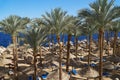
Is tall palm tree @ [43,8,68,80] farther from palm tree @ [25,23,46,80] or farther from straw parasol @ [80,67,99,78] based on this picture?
straw parasol @ [80,67,99,78]

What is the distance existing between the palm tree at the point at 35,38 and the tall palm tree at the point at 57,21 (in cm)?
149

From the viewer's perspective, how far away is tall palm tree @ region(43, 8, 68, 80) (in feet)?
93.2

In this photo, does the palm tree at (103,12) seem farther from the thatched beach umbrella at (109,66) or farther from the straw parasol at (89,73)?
the thatched beach umbrella at (109,66)

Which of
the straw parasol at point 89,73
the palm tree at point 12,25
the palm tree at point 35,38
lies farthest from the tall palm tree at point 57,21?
the palm tree at point 12,25

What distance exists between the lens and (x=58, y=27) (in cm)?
2839

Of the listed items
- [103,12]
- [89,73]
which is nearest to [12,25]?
[89,73]

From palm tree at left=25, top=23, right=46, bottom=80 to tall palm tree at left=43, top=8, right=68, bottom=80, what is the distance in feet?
4.89

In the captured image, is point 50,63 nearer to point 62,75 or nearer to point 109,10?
point 62,75

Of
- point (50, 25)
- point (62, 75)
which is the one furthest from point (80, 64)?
point (50, 25)

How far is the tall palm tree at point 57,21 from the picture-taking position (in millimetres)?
28422

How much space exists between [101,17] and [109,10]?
118 cm

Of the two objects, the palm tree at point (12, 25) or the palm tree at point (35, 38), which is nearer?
Result: the palm tree at point (35, 38)

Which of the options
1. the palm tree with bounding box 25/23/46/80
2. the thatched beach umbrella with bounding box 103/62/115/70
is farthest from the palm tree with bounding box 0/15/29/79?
the thatched beach umbrella with bounding box 103/62/115/70

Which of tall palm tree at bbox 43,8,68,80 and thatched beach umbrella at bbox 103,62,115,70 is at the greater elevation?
tall palm tree at bbox 43,8,68,80
